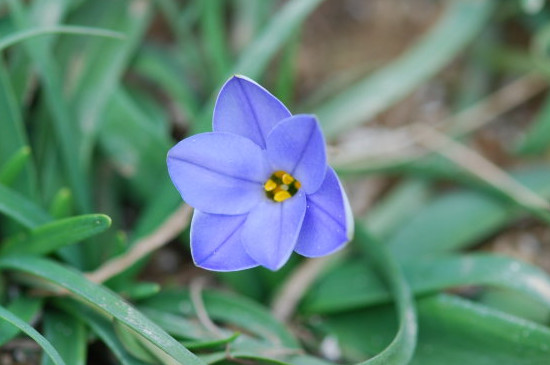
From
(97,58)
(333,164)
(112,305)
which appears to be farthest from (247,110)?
(97,58)

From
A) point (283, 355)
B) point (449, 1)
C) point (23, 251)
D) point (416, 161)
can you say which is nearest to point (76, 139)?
point (23, 251)

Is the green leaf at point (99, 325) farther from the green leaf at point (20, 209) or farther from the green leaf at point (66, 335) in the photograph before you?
the green leaf at point (20, 209)

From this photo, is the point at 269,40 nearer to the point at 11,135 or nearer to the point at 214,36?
the point at 214,36

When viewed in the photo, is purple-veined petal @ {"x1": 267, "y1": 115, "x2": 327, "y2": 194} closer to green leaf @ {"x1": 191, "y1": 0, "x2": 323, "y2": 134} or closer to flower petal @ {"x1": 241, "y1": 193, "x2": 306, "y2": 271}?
flower petal @ {"x1": 241, "y1": 193, "x2": 306, "y2": 271}

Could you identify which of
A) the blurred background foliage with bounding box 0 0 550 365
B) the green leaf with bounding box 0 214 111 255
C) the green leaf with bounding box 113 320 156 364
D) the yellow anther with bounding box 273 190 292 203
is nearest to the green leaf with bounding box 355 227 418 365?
the blurred background foliage with bounding box 0 0 550 365

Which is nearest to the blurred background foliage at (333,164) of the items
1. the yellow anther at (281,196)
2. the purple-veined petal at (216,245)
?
the purple-veined petal at (216,245)
